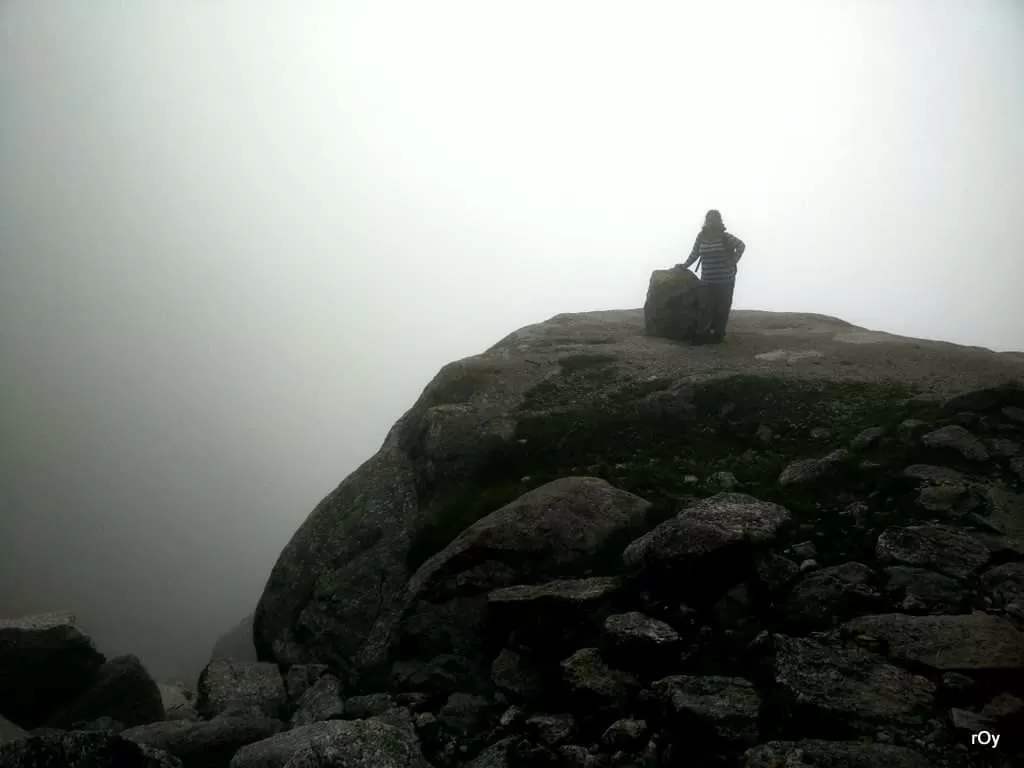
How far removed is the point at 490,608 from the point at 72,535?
206175mm

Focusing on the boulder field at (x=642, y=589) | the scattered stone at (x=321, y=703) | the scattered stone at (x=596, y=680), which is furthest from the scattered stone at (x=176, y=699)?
the scattered stone at (x=596, y=680)

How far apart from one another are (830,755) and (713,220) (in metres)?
18.7

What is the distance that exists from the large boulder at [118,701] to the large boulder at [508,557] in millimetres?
9681

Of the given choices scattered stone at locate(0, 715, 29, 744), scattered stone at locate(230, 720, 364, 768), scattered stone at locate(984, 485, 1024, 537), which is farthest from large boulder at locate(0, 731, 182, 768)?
scattered stone at locate(984, 485, 1024, 537)

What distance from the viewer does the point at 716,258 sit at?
21688 millimetres

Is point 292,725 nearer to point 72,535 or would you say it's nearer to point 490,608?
point 490,608

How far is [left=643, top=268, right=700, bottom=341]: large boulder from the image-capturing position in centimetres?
2220

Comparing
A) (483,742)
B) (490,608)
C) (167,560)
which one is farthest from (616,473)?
(167,560)

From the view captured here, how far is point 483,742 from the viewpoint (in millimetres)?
9938

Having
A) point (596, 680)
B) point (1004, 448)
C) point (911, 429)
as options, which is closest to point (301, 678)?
point (596, 680)

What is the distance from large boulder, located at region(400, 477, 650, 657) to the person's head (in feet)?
42.4

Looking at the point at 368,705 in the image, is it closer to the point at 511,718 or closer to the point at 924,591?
the point at 511,718

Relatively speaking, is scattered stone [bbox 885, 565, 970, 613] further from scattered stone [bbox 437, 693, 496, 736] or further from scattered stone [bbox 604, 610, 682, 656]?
scattered stone [bbox 437, 693, 496, 736]

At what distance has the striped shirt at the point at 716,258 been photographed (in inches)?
854
